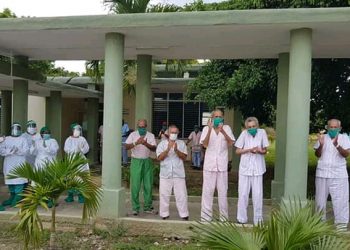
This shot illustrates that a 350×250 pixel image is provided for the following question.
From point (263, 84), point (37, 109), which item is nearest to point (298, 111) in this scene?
point (263, 84)

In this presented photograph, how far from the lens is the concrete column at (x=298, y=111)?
655 centimetres

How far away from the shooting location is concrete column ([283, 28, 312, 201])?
21.5ft

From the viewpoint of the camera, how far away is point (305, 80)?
6582mm

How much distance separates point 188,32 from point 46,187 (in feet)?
10.7

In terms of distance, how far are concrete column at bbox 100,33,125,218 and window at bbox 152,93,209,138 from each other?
445 inches

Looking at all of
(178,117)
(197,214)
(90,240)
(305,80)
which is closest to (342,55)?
(305,80)

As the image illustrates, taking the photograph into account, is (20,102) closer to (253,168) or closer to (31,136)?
(31,136)

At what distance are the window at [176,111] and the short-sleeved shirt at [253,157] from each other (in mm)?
11608

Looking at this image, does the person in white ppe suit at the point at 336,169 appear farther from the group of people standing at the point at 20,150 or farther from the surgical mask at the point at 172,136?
the group of people standing at the point at 20,150

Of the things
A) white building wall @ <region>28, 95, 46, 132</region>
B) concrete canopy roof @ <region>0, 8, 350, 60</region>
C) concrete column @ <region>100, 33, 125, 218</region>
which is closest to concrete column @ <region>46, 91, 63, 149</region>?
white building wall @ <region>28, 95, 46, 132</region>

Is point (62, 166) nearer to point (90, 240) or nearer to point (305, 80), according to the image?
point (90, 240)

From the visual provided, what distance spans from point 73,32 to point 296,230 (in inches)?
196

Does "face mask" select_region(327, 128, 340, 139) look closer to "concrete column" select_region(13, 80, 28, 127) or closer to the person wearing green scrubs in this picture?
the person wearing green scrubs

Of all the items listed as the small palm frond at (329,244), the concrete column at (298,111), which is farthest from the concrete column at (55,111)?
the small palm frond at (329,244)
